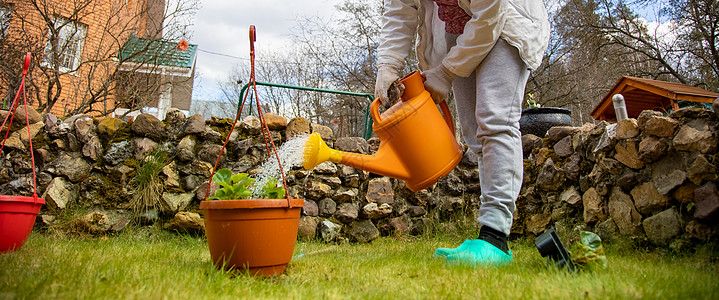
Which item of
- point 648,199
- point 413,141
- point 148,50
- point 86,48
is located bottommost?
point 648,199

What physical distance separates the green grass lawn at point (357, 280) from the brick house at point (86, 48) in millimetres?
3789

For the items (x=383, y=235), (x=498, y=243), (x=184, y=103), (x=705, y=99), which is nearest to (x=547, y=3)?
(x=705, y=99)

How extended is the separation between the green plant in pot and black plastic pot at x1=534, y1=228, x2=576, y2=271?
0.77 meters

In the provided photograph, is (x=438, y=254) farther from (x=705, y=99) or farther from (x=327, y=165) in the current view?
(x=705, y=99)

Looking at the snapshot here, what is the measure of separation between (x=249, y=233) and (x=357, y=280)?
13.3 inches

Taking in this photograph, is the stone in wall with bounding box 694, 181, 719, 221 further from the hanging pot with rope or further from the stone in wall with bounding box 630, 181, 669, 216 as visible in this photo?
the hanging pot with rope

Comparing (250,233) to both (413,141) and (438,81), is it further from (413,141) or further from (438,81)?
(438,81)

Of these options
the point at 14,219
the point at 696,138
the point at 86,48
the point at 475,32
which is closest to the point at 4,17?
the point at 86,48

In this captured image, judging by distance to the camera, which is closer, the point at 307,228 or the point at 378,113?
the point at 378,113

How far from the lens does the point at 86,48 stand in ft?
16.0

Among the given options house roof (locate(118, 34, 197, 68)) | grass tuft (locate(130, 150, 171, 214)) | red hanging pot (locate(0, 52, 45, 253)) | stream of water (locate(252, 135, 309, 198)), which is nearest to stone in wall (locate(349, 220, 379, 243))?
stream of water (locate(252, 135, 309, 198))

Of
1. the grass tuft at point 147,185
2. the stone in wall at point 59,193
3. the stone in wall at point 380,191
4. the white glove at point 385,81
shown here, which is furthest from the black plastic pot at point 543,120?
the stone in wall at point 59,193

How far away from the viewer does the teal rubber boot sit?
129 centimetres

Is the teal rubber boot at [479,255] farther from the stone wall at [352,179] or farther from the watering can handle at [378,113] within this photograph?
the stone wall at [352,179]
